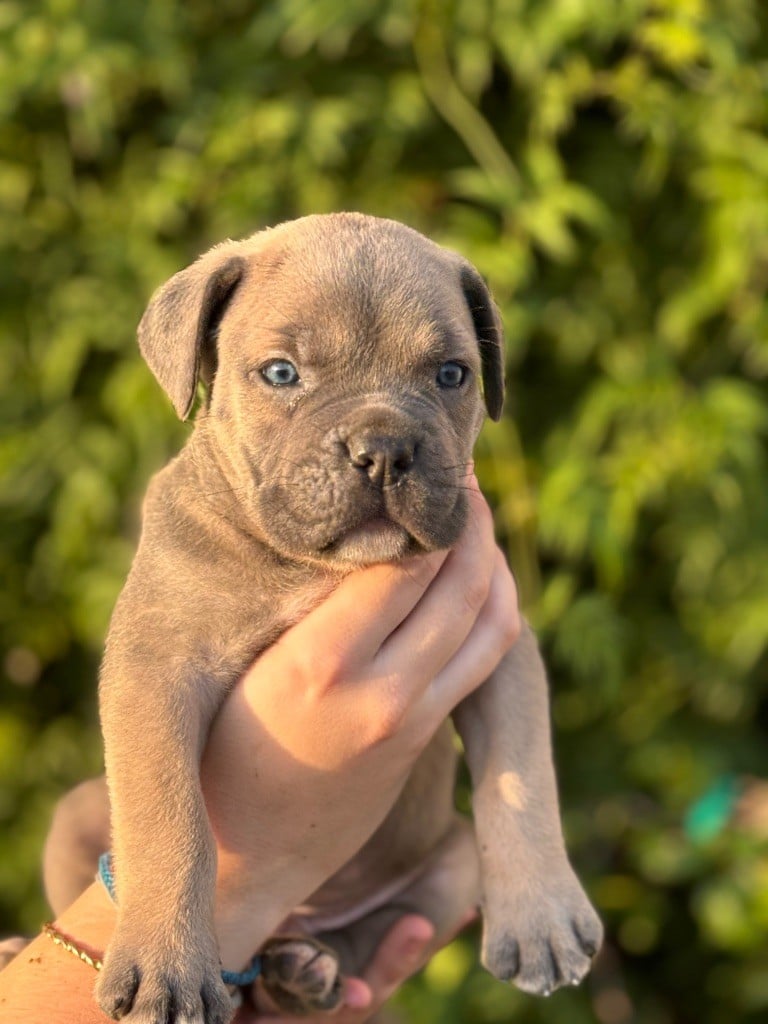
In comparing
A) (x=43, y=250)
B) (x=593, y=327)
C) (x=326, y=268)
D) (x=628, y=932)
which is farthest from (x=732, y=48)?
(x=628, y=932)

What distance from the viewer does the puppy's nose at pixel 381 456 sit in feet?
9.11

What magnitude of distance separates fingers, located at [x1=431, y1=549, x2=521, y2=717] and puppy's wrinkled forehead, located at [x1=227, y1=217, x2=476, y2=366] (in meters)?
Answer: 0.67

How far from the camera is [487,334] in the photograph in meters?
3.48

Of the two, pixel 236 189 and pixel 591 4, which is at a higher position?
pixel 591 4

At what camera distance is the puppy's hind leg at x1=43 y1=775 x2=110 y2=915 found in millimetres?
3615

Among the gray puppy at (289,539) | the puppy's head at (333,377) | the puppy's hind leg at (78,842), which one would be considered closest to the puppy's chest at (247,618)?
the gray puppy at (289,539)

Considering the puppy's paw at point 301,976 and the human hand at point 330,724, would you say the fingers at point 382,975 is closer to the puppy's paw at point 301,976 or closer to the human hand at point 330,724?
the puppy's paw at point 301,976

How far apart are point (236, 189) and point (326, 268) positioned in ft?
6.86

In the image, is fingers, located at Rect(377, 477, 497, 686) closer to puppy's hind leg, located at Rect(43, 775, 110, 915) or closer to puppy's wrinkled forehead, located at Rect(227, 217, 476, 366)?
puppy's wrinkled forehead, located at Rect(227, 217, 476, 366)

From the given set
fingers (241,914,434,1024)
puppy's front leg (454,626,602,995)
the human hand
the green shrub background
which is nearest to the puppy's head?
the human hand

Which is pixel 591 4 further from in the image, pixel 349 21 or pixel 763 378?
pixel 763 378

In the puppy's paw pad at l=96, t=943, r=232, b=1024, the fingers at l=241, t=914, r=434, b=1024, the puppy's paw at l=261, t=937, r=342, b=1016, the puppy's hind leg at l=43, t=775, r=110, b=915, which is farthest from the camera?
the puppy's hind leg at l=43, t=775, r=110, b=915

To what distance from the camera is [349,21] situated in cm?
487

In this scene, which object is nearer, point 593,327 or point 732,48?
point 732,48
